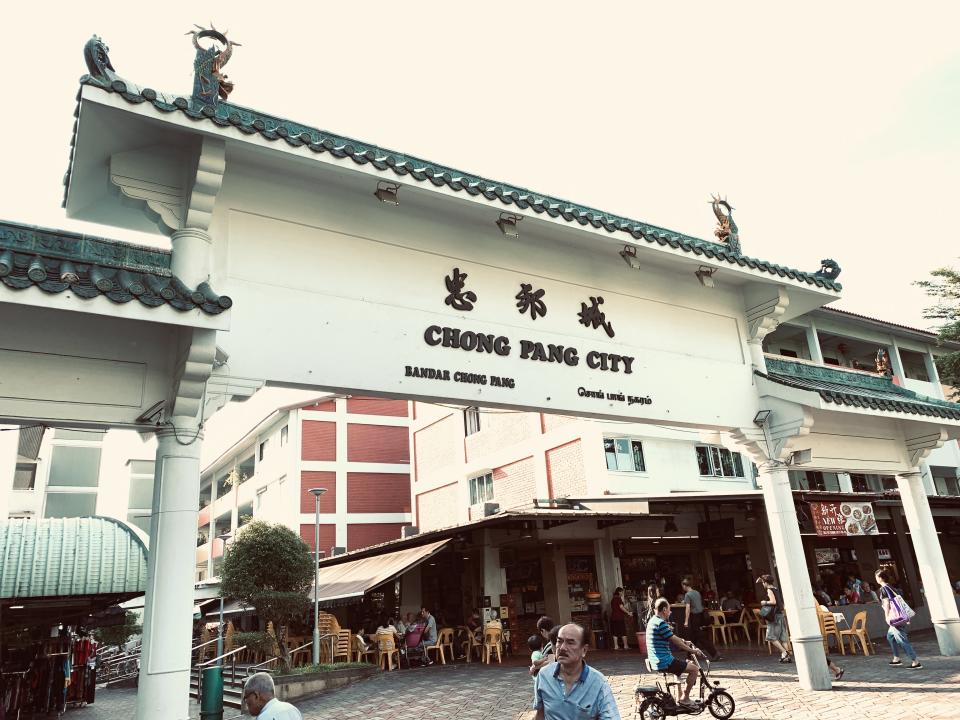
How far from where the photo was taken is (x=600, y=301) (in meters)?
9.77

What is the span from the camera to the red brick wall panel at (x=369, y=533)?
33.7 metres

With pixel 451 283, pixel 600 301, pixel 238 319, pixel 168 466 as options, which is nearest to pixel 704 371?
pixel 600 301

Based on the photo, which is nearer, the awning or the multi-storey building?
the awning

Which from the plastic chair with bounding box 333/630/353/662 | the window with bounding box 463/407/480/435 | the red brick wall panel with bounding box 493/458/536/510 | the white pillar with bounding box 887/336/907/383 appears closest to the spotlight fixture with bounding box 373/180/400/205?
the plastic chair with bounding box 333/630/353/662

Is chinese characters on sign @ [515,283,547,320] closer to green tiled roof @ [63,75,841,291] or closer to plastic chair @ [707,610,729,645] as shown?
green tiled roof @ [63,75,841,291]

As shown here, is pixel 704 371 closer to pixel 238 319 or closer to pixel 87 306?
pixel 238 319

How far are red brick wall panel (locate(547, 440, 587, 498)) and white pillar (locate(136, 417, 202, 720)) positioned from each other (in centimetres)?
1794

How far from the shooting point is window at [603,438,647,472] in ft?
74.4

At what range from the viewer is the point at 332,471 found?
34125 mm

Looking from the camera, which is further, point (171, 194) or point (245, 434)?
point (245, 434)

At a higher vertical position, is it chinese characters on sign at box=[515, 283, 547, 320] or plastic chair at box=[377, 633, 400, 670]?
chinese characters on sign at box=[515, 283, 547, 320]

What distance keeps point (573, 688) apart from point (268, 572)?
1665cm

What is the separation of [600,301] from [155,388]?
595 cm

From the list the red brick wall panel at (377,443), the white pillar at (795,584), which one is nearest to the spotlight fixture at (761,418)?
the white pillar at (795,584)
